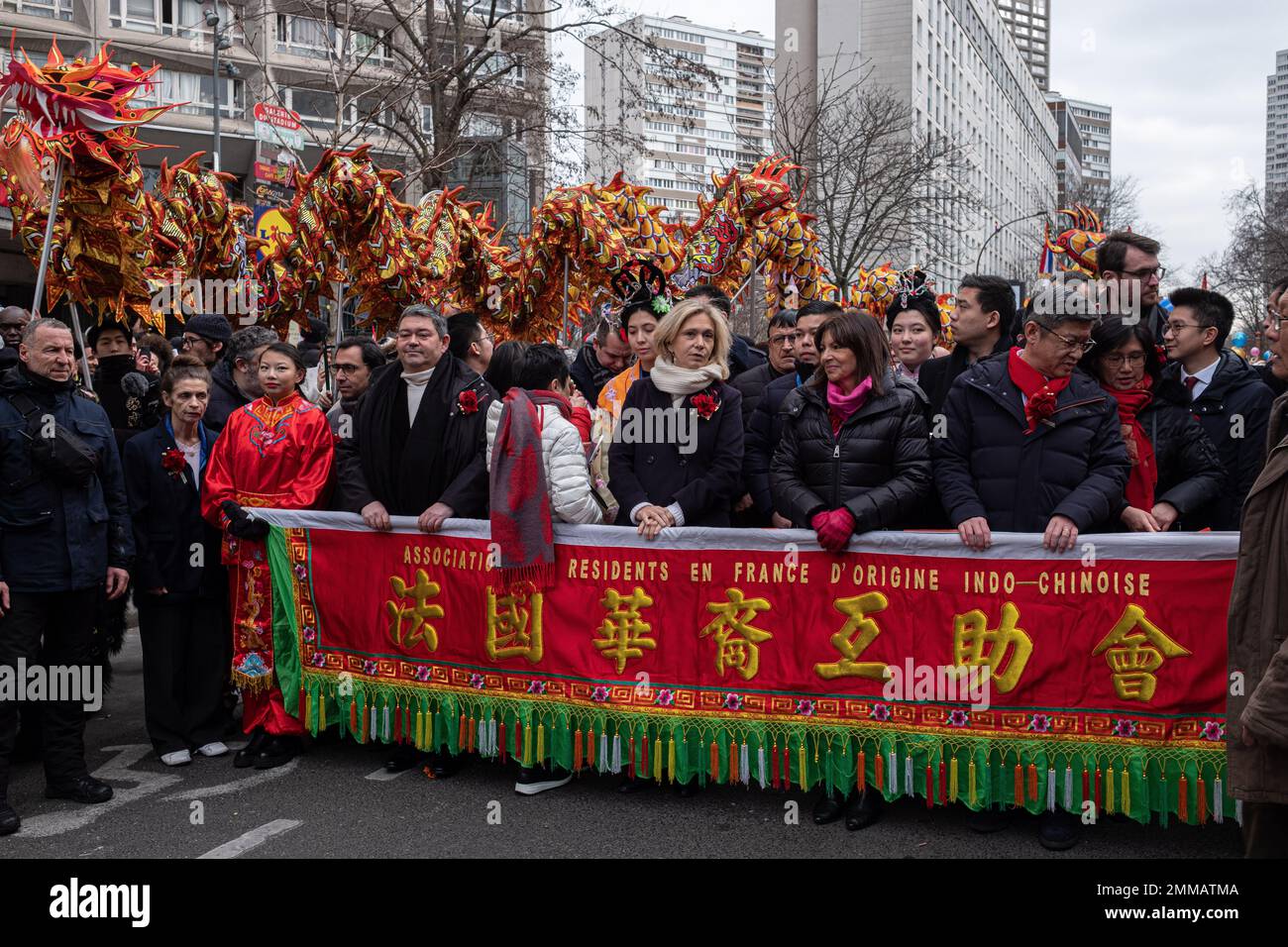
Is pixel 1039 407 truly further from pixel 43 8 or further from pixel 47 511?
pixel 43 8

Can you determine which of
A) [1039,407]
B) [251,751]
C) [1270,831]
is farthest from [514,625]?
[1270,831]

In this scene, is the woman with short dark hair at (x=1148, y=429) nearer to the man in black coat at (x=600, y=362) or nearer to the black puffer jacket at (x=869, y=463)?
the black puffer jacket at (x=869, y=463)

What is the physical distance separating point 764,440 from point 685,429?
20.3 inches

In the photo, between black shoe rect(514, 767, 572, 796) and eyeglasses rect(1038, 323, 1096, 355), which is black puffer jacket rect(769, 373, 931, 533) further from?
black shoe rect(514, 767, 572, 796)

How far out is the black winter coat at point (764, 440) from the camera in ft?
16.2

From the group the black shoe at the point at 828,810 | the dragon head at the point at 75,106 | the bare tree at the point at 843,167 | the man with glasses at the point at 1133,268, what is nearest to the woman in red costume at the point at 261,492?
the dragon head at the point at 75,106

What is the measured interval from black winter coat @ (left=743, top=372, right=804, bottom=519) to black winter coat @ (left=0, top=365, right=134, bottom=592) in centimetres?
285

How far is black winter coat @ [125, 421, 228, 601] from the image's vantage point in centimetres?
525

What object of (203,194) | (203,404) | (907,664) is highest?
(203,194)

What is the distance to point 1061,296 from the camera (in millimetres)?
4406

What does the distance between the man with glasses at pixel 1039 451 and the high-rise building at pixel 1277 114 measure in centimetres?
11117
